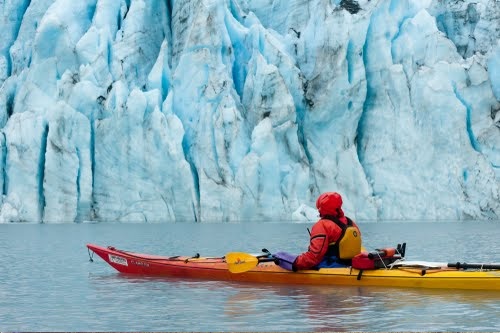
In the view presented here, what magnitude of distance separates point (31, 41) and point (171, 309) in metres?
26.4

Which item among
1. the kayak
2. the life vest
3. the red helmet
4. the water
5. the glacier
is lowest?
the water

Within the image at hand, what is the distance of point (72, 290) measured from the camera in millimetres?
8969

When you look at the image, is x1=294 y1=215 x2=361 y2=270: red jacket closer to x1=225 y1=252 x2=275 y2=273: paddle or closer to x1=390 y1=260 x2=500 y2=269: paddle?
x1=225 y1=252 x2=275 y2=273: paddle

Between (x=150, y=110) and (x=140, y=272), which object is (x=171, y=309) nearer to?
(x=140, y=272)

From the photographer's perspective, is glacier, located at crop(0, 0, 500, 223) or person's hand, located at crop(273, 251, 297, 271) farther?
glacier, located at crop(0, 0, 500, 223)

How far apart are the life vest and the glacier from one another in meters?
18.7

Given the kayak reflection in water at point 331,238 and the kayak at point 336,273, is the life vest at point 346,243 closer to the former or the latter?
A: the kayak reflection in water at point 331,238

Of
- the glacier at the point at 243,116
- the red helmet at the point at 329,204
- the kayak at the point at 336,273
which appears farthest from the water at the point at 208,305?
the glacier at the point at 243,116

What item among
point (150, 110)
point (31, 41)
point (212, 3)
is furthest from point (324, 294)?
point (31, 41)

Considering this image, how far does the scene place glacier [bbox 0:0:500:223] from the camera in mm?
27906

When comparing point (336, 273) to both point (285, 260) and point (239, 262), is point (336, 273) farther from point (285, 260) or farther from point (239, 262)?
point (239, 262)

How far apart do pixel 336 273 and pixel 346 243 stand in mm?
425

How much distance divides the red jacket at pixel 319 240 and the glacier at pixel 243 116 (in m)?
18.6

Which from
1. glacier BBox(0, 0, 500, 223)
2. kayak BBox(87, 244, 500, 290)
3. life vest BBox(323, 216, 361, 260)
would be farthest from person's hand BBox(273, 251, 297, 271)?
glacier BBox(0, 0, 500, 223)
